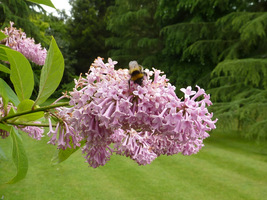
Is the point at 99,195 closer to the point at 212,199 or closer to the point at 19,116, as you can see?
the point at 212,199

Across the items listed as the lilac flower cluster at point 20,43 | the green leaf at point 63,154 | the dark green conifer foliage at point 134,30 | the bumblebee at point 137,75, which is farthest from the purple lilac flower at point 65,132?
the dark green conifer foliage at point 134,30

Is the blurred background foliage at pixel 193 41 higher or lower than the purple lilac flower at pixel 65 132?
higher

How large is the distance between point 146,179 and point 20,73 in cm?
403

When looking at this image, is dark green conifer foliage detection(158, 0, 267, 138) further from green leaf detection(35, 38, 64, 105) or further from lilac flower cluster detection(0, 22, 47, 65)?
green leaf detection(35, 38, 64, 105)

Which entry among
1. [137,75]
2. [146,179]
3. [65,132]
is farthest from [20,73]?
[146,179]

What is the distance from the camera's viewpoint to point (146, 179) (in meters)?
4.52

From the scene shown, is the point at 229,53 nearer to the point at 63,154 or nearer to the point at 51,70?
the point at 63,154

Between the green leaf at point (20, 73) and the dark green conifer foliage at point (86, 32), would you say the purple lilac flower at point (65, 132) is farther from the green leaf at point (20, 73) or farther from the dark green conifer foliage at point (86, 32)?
the dark green conifer foliage at point (86, 32)

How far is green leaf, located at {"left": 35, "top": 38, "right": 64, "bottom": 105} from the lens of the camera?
0.67m

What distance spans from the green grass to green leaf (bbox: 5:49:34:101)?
327 centimetres

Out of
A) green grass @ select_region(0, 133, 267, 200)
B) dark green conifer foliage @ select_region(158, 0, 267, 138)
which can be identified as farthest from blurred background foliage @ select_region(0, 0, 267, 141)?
green grass @ select_region(0, 133, 267, 200)

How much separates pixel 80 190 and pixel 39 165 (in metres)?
1.45

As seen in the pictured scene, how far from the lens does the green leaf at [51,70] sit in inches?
26.4

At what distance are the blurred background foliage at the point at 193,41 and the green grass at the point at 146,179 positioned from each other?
1179 millimetres
